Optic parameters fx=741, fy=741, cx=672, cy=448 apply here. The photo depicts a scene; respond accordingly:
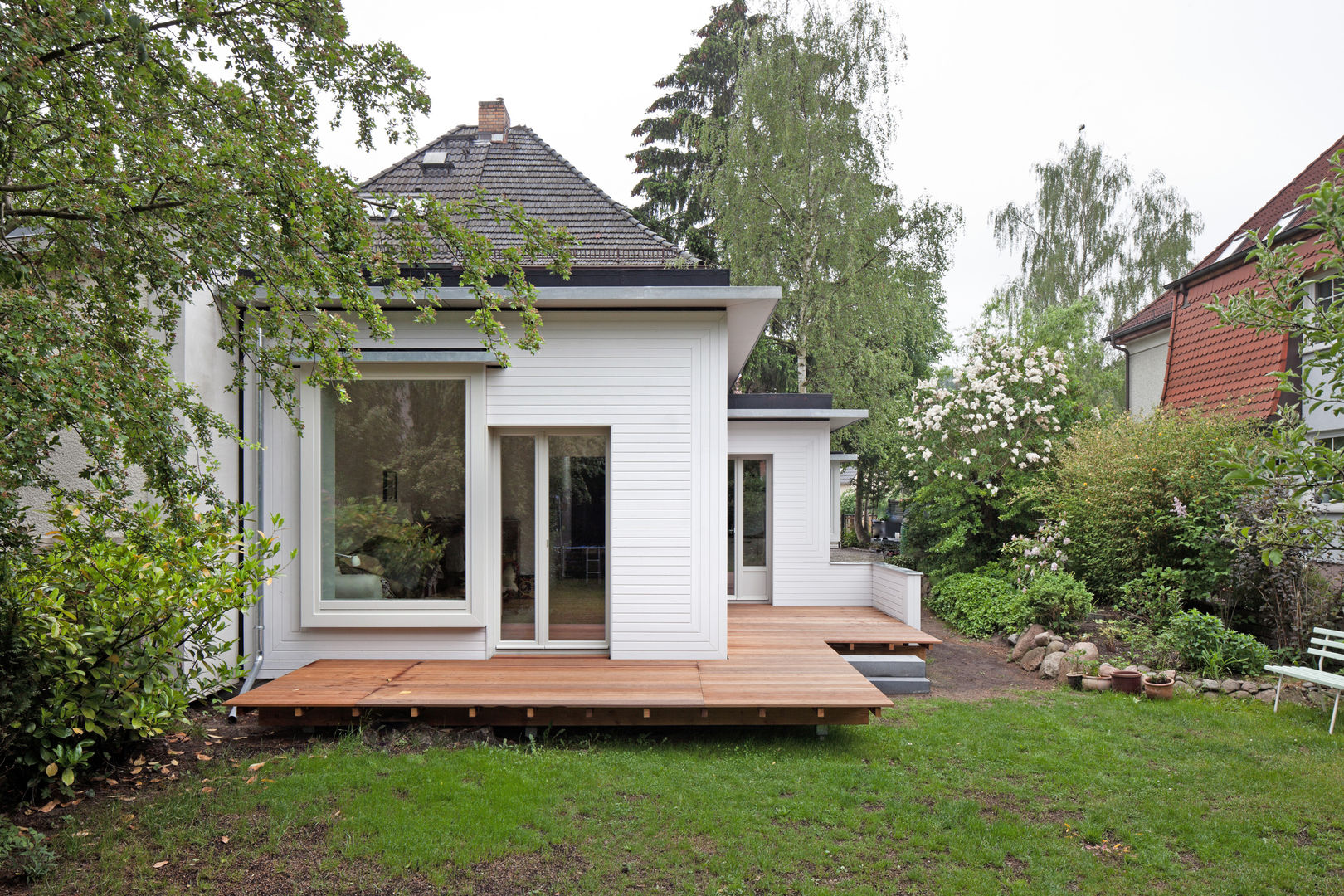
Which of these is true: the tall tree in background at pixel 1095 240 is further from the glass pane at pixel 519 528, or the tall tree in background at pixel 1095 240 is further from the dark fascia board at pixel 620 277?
the glass pane at pixel 519 528

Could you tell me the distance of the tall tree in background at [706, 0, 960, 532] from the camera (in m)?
14.8

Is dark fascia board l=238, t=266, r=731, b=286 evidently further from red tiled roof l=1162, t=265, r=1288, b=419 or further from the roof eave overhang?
red tiled roof l=1162, t=265, r=1288, b=419

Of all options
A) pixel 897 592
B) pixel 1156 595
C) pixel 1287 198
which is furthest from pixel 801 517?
pixel 1287 198

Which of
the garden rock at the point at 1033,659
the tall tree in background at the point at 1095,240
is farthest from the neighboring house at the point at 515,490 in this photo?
the tall tree in background at the point at 1095,240

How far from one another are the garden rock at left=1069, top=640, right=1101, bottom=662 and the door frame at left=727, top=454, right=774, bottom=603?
3922mm

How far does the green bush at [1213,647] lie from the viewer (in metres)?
7.05

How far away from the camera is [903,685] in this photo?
716 cm

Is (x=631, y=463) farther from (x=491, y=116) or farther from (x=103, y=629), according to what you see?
(x=491, y=116)

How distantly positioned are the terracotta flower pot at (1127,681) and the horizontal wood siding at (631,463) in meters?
3.74

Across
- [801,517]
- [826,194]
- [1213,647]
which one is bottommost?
[1213,647]

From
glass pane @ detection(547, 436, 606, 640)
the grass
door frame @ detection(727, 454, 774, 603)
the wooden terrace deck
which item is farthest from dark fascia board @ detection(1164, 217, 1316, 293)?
glass pane @ detection(547, 436, 606, 640)

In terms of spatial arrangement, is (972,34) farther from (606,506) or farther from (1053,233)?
(606,506)

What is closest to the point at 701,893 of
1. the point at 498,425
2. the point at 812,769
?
the point at 812,769

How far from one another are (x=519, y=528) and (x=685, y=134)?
50.4ft
